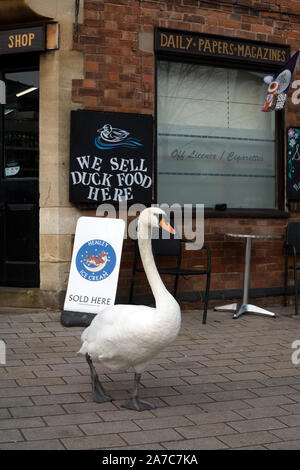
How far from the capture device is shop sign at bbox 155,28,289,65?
757 cm

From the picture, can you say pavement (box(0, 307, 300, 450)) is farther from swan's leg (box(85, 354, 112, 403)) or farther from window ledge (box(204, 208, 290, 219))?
window ledge (box(204, 208, 290, 219))

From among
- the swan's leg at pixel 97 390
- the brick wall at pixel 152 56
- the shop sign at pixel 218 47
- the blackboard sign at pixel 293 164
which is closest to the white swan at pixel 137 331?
the swan's leg at pixel 97 390

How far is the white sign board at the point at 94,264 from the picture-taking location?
21.7 ft

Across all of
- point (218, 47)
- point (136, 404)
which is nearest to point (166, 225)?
point (136, 404)

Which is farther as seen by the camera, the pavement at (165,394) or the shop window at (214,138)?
the shop window at (214,138)

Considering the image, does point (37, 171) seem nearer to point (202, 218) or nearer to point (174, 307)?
point (202, 218)

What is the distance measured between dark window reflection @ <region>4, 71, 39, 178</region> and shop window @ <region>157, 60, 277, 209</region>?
1550 millimetres

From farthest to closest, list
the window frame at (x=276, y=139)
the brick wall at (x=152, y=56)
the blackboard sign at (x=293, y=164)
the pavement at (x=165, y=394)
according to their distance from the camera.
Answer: the blackboard sign at (x=293, y=164) < the window frame at (x=276, y=139) < the brick wall at (x=152, y=56) < the pavement at (x=165, y=394)

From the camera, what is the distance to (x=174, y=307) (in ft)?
12.7

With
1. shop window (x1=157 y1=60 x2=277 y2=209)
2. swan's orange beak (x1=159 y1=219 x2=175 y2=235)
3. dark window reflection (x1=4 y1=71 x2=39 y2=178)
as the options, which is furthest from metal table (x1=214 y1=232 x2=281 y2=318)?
swan's orange beak (x1=159 y1=219 x2=175 y2=235)

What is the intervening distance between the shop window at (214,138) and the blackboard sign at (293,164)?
26 centimetres

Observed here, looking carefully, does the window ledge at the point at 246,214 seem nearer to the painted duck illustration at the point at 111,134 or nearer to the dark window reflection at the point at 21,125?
the painted duck illustration at the point at 111,134

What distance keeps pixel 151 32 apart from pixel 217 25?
0.96 meters

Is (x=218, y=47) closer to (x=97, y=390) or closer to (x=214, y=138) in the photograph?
(x=214, y=138)
